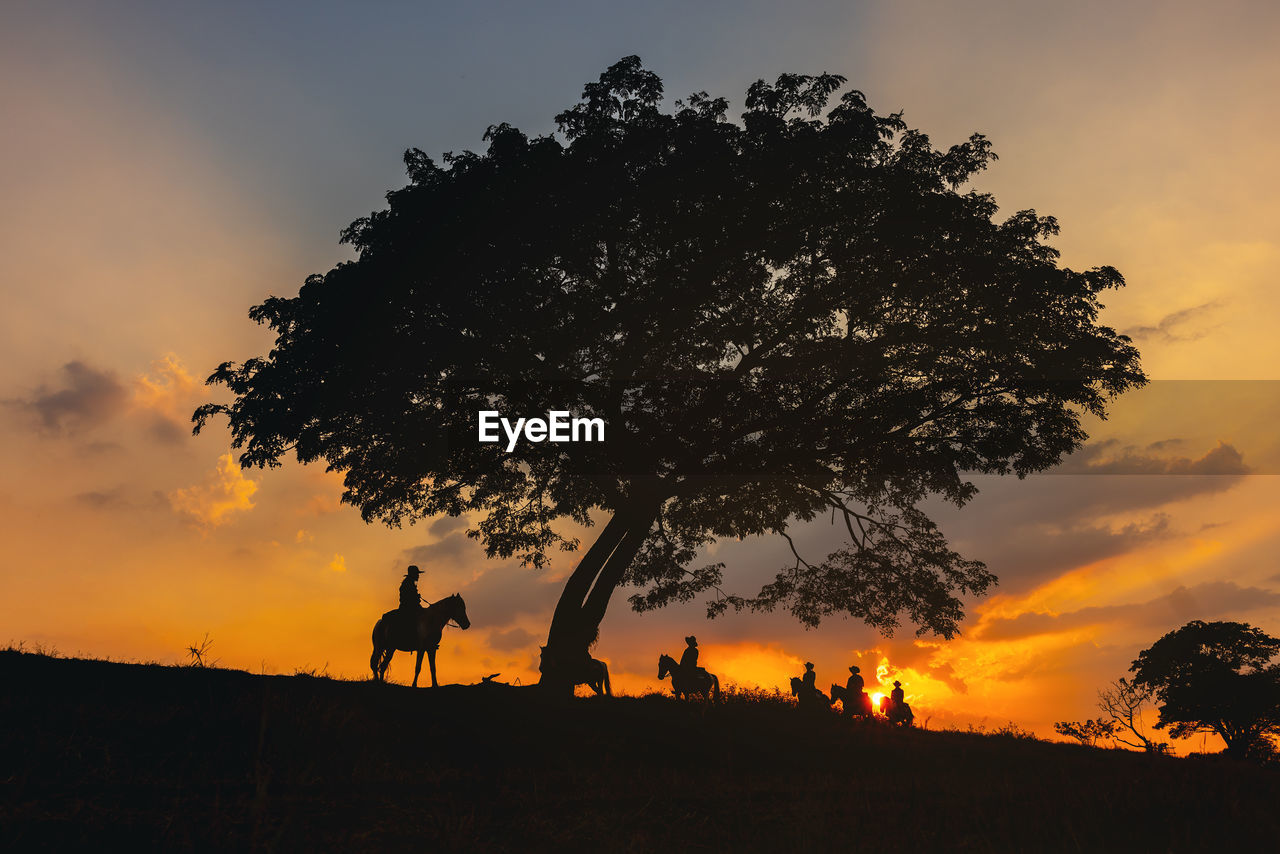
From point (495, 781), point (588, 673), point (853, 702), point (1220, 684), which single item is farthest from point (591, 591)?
point (1220, 684)

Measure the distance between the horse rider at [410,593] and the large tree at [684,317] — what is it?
3.27 metres

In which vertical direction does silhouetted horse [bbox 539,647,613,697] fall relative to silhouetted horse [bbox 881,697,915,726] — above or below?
above

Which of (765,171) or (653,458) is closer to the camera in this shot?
(765,171)

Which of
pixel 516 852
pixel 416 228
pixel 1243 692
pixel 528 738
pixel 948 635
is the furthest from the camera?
pixel 1243 692

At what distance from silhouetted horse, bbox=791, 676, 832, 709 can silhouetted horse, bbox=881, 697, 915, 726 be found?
1.51m

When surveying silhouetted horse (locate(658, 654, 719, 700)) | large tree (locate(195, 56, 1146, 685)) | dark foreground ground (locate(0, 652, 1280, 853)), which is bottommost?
dark foreground ground (locate(0, 652, 1280, 853))

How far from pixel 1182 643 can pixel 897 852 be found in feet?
141

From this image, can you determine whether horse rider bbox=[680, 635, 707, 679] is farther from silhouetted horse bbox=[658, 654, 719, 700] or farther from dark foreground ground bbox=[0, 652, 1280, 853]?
dark foreground ground bbox=[0, 652, 1280, 853]

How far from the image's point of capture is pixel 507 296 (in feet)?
62.9

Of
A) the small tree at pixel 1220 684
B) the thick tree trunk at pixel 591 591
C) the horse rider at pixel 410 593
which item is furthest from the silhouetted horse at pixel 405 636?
the small tree at pixel 1220 684

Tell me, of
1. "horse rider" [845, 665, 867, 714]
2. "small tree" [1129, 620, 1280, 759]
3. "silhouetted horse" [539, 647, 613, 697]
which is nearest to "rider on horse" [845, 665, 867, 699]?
"horse rider" [845, 665, 867, 714]

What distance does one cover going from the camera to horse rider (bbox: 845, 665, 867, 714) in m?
21.8

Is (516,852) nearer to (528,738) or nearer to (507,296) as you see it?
(528,738)

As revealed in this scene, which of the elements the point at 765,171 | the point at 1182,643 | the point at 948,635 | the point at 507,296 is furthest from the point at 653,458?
the point at 1182,643
